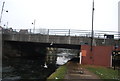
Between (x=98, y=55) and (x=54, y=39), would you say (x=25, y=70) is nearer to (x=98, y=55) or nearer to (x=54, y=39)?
(x=54, y=39)

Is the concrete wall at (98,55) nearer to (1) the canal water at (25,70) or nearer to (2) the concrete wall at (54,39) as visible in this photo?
(2) the concrete wall at (54,39)

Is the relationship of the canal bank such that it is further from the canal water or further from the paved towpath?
the canal water

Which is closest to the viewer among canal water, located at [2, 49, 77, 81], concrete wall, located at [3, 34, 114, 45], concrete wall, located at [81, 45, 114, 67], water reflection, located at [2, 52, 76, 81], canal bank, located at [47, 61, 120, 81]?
canal bank, located at [47, 61, 120, 81]

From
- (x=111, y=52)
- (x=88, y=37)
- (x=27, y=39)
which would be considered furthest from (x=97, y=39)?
(x=27, y=39)

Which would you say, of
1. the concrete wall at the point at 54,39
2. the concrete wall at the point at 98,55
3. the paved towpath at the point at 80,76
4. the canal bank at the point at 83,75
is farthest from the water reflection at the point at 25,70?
the concrete wall at the point at 98,55

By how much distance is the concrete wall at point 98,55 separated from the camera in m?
33.5

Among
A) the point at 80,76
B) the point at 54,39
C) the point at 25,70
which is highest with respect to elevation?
the point at 54,39

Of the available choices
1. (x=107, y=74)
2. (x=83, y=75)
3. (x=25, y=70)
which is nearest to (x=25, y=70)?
(x=25, y=70)

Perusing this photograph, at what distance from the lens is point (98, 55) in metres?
34.0

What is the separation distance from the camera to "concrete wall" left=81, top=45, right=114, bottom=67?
3348 centimetres

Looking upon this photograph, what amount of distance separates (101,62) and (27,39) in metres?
17.9

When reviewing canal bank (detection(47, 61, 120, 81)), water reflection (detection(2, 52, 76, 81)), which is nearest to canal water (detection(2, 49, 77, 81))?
water reflection (detection(2, 52, 76, 81))

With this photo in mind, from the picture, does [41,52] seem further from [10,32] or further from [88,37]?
[88,37]

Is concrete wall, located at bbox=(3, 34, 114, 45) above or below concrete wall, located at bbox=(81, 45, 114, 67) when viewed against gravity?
above
